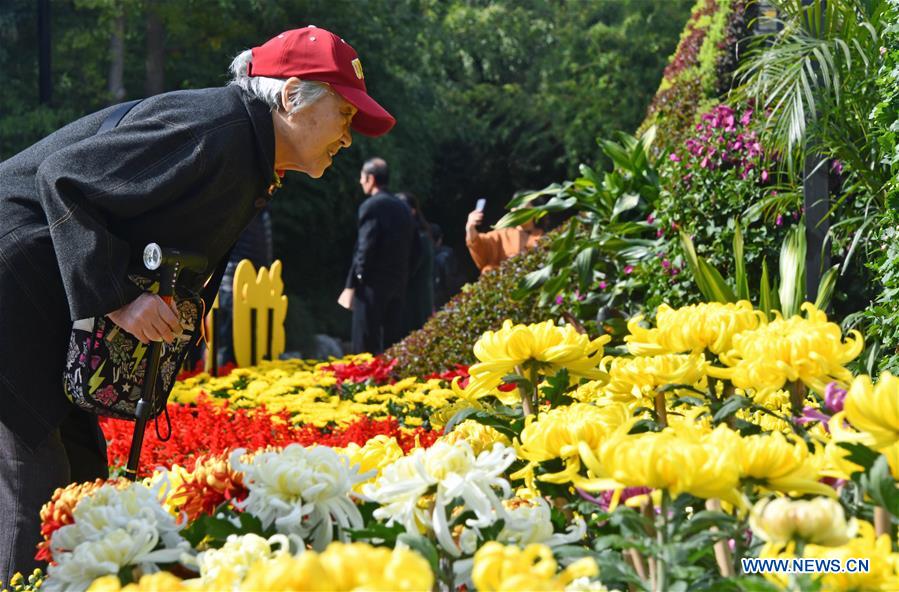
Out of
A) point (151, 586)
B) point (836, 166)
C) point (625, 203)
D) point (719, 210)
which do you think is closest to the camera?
point (151, 586)

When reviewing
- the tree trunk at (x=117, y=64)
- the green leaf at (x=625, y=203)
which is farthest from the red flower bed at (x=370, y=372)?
the tree trunk at (x=117, y=64)

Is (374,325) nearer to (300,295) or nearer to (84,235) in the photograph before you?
(84,235)

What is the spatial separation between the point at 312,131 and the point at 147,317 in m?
0.57

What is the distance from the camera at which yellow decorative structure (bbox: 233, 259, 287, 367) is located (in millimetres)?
7855

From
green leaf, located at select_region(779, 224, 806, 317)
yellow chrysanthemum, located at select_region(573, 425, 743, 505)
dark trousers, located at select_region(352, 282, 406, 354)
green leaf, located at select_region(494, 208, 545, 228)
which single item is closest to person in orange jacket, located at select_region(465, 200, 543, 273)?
dark trousers, located at select_region(352, 282, 406, 354)

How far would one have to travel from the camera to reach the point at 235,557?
131 centimetres

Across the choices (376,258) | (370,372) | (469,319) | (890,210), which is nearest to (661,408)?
(890,210)

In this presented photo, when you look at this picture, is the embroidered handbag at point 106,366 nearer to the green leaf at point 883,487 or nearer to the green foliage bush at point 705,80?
the green leaf at point 883,487

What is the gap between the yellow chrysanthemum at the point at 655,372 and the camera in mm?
1724

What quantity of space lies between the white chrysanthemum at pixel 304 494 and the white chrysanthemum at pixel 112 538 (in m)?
0.11

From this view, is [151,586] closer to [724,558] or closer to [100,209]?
[724,558]

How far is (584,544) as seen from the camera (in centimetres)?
173

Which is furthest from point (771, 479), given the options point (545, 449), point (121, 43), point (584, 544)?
point (121, 43)

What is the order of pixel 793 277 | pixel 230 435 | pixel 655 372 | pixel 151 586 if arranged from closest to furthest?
pixel 151 586 < pixel 655 372 < pixel 793 277 < pixel 230 435
